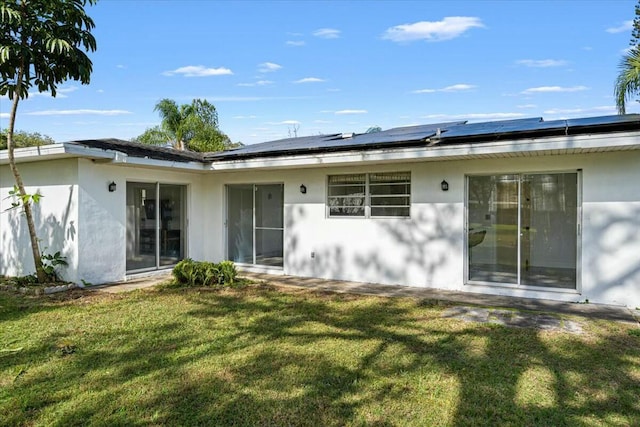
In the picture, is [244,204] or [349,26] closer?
[244,204]

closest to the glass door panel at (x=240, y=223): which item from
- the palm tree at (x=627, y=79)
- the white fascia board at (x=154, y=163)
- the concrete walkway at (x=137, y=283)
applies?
the white fascia board at (x=154, y=163)

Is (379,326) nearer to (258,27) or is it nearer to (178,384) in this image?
(178,384)

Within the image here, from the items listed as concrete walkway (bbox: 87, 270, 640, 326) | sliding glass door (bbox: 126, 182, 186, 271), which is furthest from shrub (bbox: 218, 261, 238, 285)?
sliding glass door (bbox: 126, 182, 186, 271)

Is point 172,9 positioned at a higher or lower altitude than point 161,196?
higher

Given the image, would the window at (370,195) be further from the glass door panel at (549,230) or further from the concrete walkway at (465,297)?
the glass door panel at (549,230)

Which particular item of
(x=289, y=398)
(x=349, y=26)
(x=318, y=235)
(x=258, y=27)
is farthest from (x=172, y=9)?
Result: (x=289, y=398)

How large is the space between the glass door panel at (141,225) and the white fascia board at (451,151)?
1972mm

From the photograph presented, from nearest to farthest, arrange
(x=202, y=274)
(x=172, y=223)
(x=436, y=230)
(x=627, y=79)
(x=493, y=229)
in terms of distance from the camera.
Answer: (x=493, y=229)
(x=436, y=230)
(x=202, y=274)
(x=172, y=223)
(x=627, y=79)

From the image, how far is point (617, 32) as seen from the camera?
46.0 ft

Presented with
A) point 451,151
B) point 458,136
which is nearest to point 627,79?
point 458,136

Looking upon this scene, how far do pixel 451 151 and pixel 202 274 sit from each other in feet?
18.6

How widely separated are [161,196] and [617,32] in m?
16.1

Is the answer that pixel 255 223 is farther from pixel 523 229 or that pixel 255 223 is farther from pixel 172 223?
pixel 523 229

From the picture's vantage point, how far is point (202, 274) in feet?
28.3
